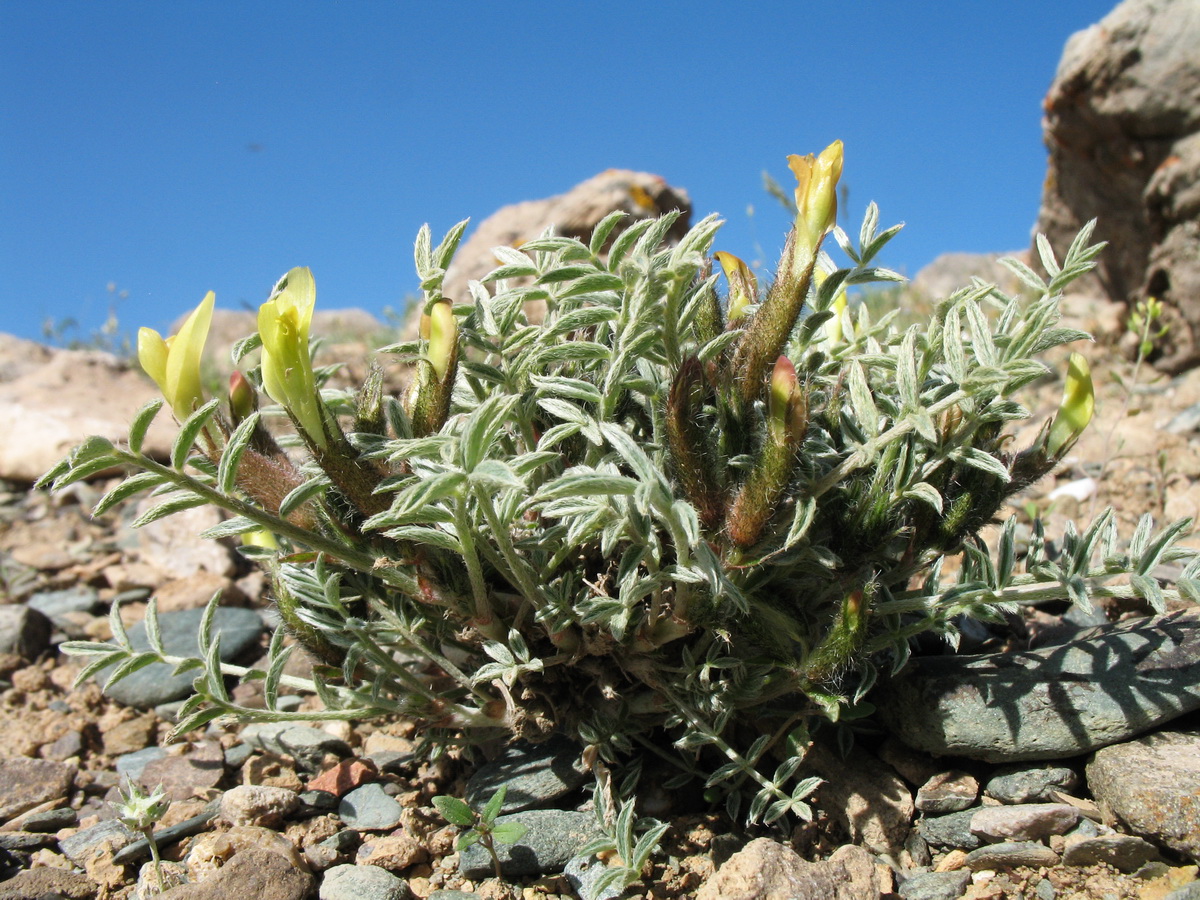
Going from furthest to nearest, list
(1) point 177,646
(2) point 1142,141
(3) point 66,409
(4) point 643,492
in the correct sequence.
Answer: (2) point 1142,141, (3) point 66,409, (1) point 177,646, (4) point 643,492

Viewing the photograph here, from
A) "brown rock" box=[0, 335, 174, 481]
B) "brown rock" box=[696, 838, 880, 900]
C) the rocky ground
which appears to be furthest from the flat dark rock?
"brown rock" box=[0, 335, 174, 481]

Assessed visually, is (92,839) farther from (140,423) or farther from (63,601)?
(63,601)

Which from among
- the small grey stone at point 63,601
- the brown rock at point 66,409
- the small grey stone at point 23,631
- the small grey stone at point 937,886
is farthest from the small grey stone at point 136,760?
the brown rock at point 66,409

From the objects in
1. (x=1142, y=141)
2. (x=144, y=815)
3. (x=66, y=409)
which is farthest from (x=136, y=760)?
(x=1142, y=141)

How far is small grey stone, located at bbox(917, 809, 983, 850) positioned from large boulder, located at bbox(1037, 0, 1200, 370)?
16.7 ft

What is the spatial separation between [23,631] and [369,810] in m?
1.96

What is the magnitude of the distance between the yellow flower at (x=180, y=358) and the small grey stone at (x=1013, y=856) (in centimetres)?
197

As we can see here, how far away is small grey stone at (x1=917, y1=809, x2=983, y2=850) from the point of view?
208 centimetres

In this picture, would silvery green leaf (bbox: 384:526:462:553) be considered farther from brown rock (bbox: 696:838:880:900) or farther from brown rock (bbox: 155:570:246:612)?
brown rock (bbox: 155:570:246:612)

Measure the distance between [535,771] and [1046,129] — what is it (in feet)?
23.8

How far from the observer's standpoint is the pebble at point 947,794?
215cm

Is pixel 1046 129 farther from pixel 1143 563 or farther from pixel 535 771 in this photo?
pixel 535 771

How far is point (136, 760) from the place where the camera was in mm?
2781

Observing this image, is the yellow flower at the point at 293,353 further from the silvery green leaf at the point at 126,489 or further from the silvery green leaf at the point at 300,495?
the silvery green leaf at the point at 126,489
